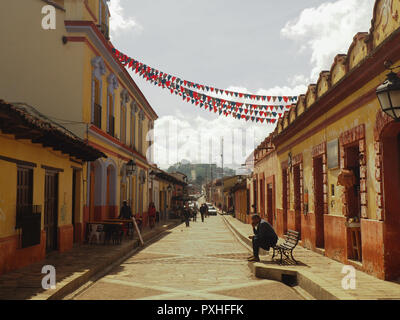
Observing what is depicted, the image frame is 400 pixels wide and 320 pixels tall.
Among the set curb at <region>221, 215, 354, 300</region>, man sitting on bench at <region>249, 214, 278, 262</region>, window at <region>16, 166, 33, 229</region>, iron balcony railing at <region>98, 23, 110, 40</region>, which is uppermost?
iron balcony railing at <region>98, 23, 110, 40</region>

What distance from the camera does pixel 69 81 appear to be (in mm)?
14156

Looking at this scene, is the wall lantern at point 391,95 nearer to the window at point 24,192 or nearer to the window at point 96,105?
the window at point 24,192

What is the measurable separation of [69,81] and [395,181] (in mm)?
10334

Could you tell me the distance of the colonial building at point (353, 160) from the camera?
7605mm

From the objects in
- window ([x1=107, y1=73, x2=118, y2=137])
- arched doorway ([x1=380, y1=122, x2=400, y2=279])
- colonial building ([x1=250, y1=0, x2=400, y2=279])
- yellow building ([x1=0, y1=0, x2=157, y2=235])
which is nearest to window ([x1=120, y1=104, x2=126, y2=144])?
yellow building ([x1=0, y1=0, x2=157, y2=235])

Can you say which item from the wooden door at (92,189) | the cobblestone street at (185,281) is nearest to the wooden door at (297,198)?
the cobblestone street at (185,281)

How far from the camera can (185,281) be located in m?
8.43

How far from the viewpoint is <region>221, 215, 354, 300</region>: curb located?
6379mm

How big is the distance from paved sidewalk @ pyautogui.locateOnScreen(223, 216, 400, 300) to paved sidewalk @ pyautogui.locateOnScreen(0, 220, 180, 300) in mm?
3482

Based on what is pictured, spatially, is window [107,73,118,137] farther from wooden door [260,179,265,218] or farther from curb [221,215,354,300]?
curb [221,215,354,300]

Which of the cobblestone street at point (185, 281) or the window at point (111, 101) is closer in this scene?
the cobblestone street at point (185, 281)

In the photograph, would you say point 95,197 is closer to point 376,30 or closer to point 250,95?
point 250,95

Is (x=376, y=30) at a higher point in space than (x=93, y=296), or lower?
higher
